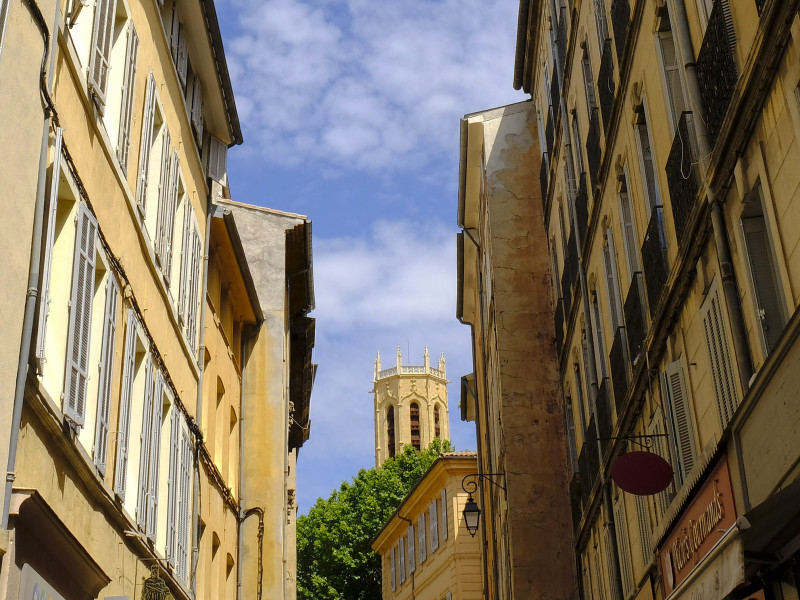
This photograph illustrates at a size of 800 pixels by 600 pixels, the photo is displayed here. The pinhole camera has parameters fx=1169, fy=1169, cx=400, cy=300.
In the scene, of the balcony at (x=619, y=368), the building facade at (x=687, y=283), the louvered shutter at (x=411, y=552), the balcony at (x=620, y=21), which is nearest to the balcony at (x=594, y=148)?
the building facade at (x=687, y=283)

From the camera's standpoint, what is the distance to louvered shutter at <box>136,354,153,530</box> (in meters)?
12.4

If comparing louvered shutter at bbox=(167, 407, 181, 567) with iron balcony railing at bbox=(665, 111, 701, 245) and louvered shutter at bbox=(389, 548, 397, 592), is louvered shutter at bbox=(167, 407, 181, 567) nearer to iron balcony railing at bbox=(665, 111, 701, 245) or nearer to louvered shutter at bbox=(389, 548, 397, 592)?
iron balcony railing at bbox=(665, 111, 701, 245)

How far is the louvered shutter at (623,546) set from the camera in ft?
49.9

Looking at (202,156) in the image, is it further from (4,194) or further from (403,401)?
(403,401)

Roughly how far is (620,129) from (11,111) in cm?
850

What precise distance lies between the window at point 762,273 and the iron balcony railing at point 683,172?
126 cm

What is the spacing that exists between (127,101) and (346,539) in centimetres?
4478

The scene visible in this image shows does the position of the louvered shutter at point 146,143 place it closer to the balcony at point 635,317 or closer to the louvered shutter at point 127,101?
the louvered shutter at point 127,101

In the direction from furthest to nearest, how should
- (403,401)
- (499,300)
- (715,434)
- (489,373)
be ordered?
(403,401) → (489,373) → (499,300) → (715,434)

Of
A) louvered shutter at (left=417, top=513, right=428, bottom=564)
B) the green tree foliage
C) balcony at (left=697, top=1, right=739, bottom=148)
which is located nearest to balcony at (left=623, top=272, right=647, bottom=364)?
balcony at (left=697, top=1, right=739, bottom=148)

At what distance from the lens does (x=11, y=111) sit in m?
7.93

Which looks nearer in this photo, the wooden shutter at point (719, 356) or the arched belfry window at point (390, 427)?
the wooden shutter at point (719, 356)

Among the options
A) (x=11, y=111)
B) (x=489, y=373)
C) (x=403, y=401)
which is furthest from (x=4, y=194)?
(x=403, y=401)

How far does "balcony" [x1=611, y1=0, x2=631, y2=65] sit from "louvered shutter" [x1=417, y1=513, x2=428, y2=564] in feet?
96.7
